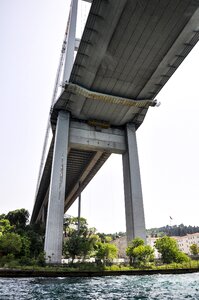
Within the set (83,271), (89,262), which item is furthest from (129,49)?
(89,262)

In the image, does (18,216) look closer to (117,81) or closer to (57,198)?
(57,198)

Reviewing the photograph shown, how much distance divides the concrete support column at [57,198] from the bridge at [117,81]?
7 centimetres

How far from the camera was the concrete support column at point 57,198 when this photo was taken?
1952cm

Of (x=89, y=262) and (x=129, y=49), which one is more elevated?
(x=129, y=49)

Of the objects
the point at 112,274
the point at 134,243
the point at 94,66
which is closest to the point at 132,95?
the point at 94,66

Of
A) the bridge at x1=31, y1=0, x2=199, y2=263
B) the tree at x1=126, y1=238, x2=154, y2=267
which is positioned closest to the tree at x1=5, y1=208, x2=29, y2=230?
the bridge at x1=31, y1=0, x2=199, y2=263

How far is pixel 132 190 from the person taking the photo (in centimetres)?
2450

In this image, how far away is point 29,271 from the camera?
15039 mm

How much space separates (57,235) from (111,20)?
700 inches

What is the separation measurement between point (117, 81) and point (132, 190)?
439 inches

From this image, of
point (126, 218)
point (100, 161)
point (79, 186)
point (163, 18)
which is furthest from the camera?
point (79, 186)

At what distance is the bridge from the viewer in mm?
17828

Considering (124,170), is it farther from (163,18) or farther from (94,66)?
(163,18)

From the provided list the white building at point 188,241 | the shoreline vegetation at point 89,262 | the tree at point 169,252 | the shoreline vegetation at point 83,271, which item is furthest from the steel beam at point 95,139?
the white building at point 188,241
